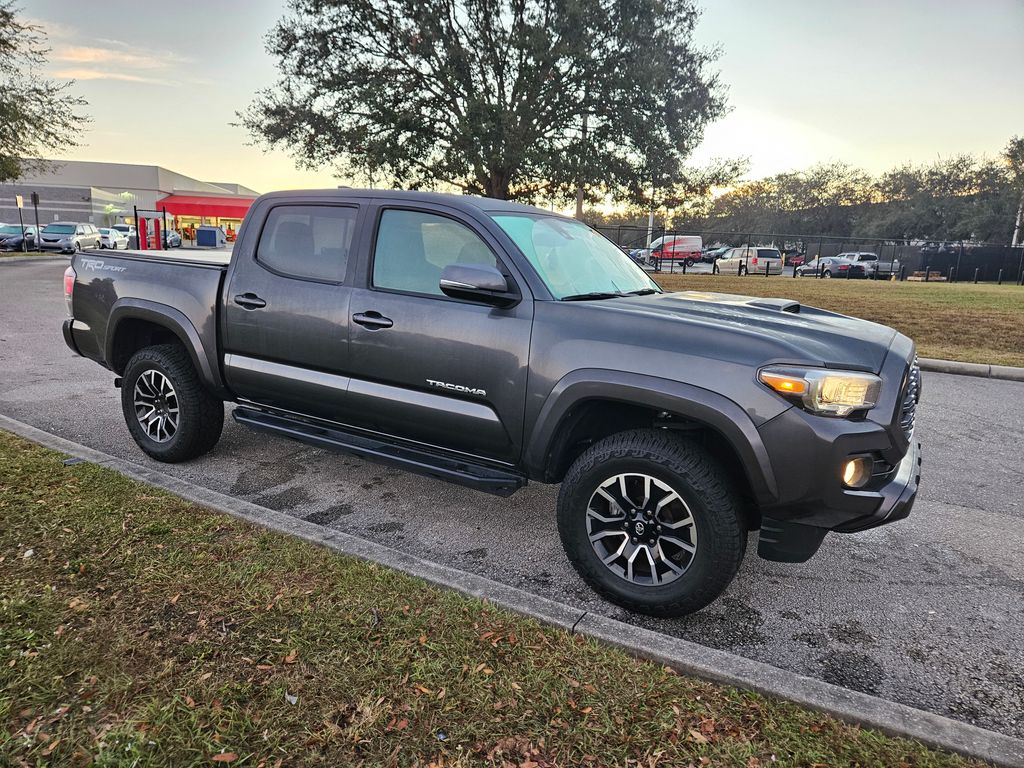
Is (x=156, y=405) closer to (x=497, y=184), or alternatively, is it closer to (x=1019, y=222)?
(x=497, y=184)

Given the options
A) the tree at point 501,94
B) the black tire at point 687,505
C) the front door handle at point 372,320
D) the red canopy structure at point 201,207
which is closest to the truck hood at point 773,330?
the black tire at point 687,505

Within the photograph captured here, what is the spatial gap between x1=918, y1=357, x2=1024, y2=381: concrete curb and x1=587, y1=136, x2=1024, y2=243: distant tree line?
38528 millimetres

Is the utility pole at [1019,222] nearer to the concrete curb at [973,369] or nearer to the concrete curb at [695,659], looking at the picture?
the concrete curb at [973,369]

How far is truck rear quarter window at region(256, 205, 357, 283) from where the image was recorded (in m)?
3.94

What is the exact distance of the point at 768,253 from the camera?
3659 cm

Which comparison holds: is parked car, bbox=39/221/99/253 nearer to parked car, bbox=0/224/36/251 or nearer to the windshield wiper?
parked car, bbox=0/224/36/251

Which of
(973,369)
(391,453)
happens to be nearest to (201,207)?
(973,369)

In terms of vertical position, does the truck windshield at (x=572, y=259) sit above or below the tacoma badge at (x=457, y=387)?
above

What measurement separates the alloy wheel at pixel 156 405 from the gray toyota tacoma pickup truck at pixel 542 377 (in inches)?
0.6

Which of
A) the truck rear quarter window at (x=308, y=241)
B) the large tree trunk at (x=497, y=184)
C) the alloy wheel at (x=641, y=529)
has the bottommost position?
the alloy wheel at (x=641, y=529)

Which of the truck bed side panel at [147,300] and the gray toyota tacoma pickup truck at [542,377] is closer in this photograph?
the gray toyota tacoma pickup truck at [542,377]

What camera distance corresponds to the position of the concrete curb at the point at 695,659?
7.18 ft

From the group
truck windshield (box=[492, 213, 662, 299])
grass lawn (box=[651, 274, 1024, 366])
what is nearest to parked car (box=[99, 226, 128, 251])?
grass lawn (box=[651, 274, 1024, 366])

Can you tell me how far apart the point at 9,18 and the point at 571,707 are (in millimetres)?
33422
